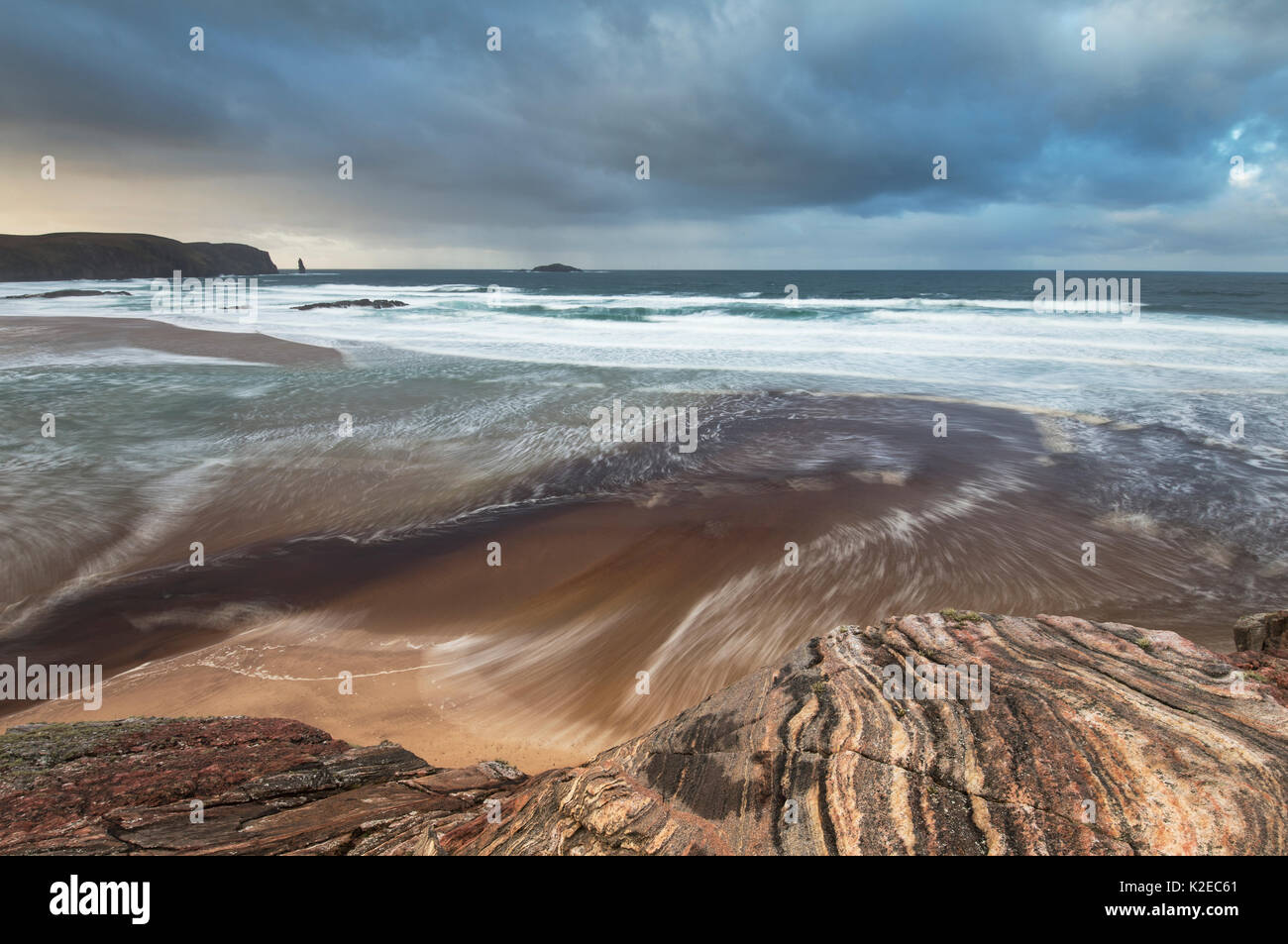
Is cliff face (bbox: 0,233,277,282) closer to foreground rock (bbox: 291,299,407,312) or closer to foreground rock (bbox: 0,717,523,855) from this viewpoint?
foreground rock (bbox: 291,299,407,312)

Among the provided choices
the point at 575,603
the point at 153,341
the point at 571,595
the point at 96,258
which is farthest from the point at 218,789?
the point at 96,258

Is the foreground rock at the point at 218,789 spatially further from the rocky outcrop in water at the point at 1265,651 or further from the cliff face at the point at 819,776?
the rocky outcrop in water at the point at 1265,651

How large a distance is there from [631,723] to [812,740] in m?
1.92

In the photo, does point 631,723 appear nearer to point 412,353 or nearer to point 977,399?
point 977,399

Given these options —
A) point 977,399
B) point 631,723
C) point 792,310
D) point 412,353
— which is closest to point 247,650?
point 631,723

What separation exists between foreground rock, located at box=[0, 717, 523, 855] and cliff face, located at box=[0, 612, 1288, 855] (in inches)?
0.6

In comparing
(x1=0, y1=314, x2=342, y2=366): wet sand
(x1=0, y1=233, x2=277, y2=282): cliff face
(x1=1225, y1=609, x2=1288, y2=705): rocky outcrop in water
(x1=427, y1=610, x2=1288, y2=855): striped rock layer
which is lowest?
(x1=427, y1=610, x2=1288, y2=855): striped rock layer

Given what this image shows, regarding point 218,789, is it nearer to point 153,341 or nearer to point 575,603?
point 575,603

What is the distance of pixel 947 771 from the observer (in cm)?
278

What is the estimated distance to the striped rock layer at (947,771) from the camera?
8.02 feet

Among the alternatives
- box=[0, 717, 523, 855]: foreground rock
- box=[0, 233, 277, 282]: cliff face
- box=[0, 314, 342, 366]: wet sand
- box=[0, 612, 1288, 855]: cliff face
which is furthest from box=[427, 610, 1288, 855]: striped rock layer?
box=[0, 233, 277, 282]: cliff face

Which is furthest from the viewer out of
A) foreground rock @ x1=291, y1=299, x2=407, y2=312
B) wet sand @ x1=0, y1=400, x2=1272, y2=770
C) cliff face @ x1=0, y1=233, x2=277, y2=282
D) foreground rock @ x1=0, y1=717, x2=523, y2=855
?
cliff face @ x1=0, y1=233, x2=277, y2=282

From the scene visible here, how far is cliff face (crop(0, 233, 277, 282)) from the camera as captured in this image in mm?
91125

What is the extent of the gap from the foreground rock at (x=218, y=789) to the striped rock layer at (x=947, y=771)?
0.44m
